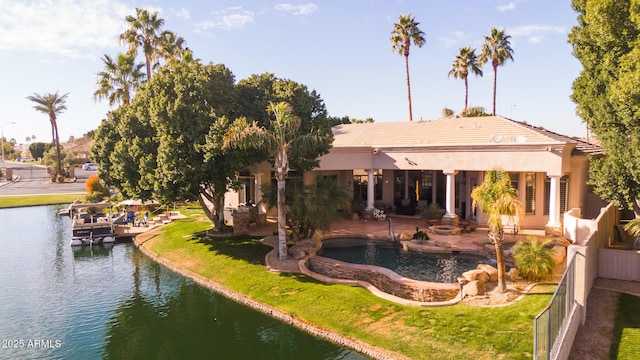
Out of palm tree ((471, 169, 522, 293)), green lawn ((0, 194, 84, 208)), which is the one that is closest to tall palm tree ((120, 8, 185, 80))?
green lawn ((0, 194, 84, 208))

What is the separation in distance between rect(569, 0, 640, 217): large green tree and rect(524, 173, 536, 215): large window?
930 cm

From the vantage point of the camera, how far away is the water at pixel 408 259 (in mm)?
18191

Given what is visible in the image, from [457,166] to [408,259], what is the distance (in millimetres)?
9053

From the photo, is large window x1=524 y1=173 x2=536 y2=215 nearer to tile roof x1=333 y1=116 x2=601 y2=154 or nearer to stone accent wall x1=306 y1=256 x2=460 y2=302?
tile roof x1=333 y1=116 x2=601 y2=154

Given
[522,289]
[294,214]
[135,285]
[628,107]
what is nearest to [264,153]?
[294,214]

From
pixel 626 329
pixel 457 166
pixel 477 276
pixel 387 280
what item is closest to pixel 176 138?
pixel 387 280

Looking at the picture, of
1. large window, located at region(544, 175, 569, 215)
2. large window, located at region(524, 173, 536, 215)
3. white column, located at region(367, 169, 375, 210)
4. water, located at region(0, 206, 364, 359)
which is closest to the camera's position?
water, located at region(0, 206, 364, 359)

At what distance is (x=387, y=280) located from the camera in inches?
688

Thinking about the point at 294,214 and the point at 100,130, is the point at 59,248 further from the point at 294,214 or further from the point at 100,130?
the point at 294,214

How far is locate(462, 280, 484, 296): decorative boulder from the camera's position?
15180mm

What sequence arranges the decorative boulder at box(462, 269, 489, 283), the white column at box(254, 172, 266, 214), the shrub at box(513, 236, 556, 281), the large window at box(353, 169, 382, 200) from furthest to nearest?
the large window at box(353, 169, 382, 200)
the white column at box(254, 172, 266, 214)
the shrub at box(513, 236, 556, 281)
the decorative boulder at box(462, 269, 489, 283)

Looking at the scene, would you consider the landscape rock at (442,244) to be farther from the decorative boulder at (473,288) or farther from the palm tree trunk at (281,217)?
the palm tree trunk at (281,217)

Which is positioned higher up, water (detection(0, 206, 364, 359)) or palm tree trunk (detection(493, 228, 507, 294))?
palm tree trunk (detection(493, 228, 507, 294))

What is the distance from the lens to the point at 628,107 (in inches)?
526
